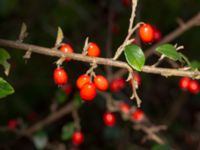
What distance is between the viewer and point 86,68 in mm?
4109

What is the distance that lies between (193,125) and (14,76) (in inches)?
80.4

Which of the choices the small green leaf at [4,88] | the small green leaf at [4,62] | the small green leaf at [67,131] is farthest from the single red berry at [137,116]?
the small green leaf at [4,88]

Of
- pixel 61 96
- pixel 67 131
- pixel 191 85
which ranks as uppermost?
pixel 191 85

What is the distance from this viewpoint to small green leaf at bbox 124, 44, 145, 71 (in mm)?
1924

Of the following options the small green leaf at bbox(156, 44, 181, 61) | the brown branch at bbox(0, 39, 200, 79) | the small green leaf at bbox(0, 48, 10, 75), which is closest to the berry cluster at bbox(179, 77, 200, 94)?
the small green leaf at bbox(156, 44, 181, 61)

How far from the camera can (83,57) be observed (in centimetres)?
196

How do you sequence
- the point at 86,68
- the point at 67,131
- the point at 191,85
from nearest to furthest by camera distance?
the point at 191,85 → the point at 67,131 → the point at 86,68

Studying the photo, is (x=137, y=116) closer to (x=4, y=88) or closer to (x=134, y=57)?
(x=134, y=57)

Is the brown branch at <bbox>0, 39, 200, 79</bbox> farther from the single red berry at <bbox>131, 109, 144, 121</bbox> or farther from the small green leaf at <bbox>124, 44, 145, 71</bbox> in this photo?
the single red berry at <bbox>131, 109, 144, 121</bbox>

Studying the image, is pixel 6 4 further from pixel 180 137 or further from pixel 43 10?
pixel 180 137

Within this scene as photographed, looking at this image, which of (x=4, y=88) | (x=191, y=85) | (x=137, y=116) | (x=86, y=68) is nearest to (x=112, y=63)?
(x=4, y=88)

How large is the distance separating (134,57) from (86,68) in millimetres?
2187

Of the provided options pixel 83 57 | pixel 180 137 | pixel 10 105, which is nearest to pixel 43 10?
pixel 10 105

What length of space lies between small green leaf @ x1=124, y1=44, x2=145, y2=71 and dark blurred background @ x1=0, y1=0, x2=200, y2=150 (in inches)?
Result: 68.4
